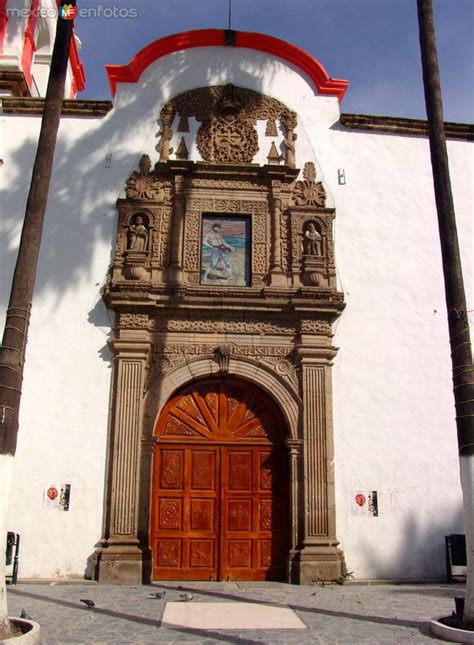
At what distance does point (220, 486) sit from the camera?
9477mm

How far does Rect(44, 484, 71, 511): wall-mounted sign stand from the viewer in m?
9.11

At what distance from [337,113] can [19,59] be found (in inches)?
236

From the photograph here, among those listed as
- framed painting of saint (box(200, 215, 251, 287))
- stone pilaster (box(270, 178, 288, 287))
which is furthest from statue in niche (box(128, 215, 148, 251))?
stone pilaster (box(270, 178, 288, 287))

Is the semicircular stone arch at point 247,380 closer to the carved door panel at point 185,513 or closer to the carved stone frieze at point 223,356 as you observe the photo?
the carved stone frieze at point 223,356

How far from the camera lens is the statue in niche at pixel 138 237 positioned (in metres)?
10.1

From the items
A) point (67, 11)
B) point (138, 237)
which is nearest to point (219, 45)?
point (138, 237)

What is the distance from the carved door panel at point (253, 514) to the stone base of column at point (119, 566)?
3.98ft

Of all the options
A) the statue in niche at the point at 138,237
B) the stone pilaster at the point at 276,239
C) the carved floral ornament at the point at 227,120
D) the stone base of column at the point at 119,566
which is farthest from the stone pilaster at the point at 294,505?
the carved floral ornament at the point at 227,120

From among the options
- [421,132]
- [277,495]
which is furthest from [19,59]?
[277,495]

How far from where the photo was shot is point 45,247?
33.4 feet

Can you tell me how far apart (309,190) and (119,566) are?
6.35m

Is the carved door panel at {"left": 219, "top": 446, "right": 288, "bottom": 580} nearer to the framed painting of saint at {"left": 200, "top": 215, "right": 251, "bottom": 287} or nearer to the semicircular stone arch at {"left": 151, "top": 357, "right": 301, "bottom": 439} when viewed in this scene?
the semicircular stone arch at {"left": 151, "top": 357, "right": 301, "bottom": 439}

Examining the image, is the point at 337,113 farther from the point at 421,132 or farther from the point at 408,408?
the point at 408,408

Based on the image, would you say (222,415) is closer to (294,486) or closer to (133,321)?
(294,486)
